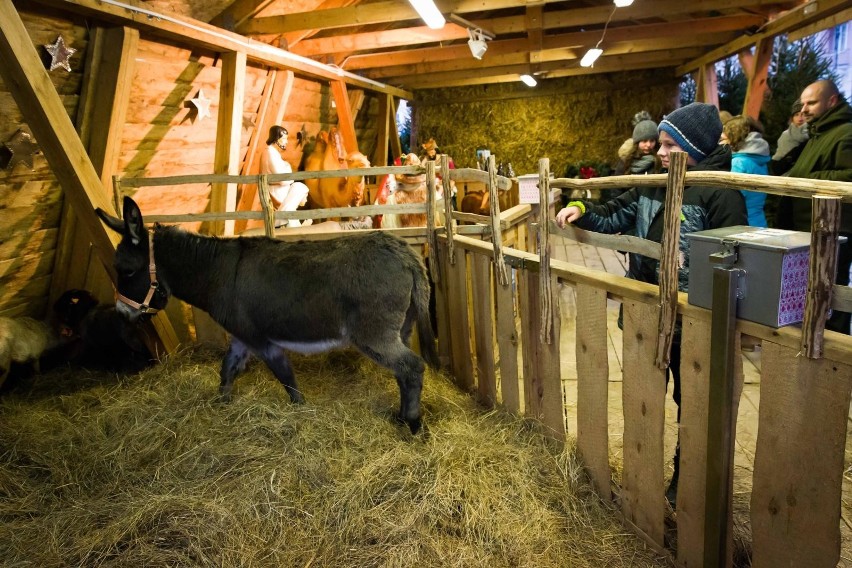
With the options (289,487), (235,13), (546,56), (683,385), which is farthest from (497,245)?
(546,56)

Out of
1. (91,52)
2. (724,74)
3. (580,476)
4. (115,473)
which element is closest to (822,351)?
(580,476)

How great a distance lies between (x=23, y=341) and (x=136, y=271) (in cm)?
185

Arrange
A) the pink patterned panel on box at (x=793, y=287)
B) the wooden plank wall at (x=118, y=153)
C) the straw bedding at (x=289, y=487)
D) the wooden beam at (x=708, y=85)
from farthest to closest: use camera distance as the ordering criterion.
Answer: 1. the wooden beam at (x=708, y=85)
2. the wooden plank wall at (x=118, y=153)
3. the straw bedding at (x=289, y=487)
4. the pink patterned panel on box at (x=793, y=287)

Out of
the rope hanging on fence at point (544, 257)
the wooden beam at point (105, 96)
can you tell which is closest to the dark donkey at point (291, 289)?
the rope hanging on fence at point (544, 257)

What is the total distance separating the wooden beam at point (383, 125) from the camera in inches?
474

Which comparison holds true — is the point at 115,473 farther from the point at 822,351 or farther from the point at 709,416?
the point at 822,351

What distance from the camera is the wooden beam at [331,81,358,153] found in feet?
30.0

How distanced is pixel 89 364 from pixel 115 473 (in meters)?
2.19

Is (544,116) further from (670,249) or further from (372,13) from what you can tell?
(670,249)

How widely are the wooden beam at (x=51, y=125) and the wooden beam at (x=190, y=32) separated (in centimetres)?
72

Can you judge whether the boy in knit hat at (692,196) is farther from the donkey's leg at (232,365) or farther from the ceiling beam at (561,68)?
the ceiling beam at (561,68)

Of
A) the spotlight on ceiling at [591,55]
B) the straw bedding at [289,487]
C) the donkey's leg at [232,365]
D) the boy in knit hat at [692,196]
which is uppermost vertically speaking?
the spotlight on ceiling at [591,55]

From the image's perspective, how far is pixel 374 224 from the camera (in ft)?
23.2

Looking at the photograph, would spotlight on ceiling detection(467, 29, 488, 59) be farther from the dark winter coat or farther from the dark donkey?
the dark donkey
